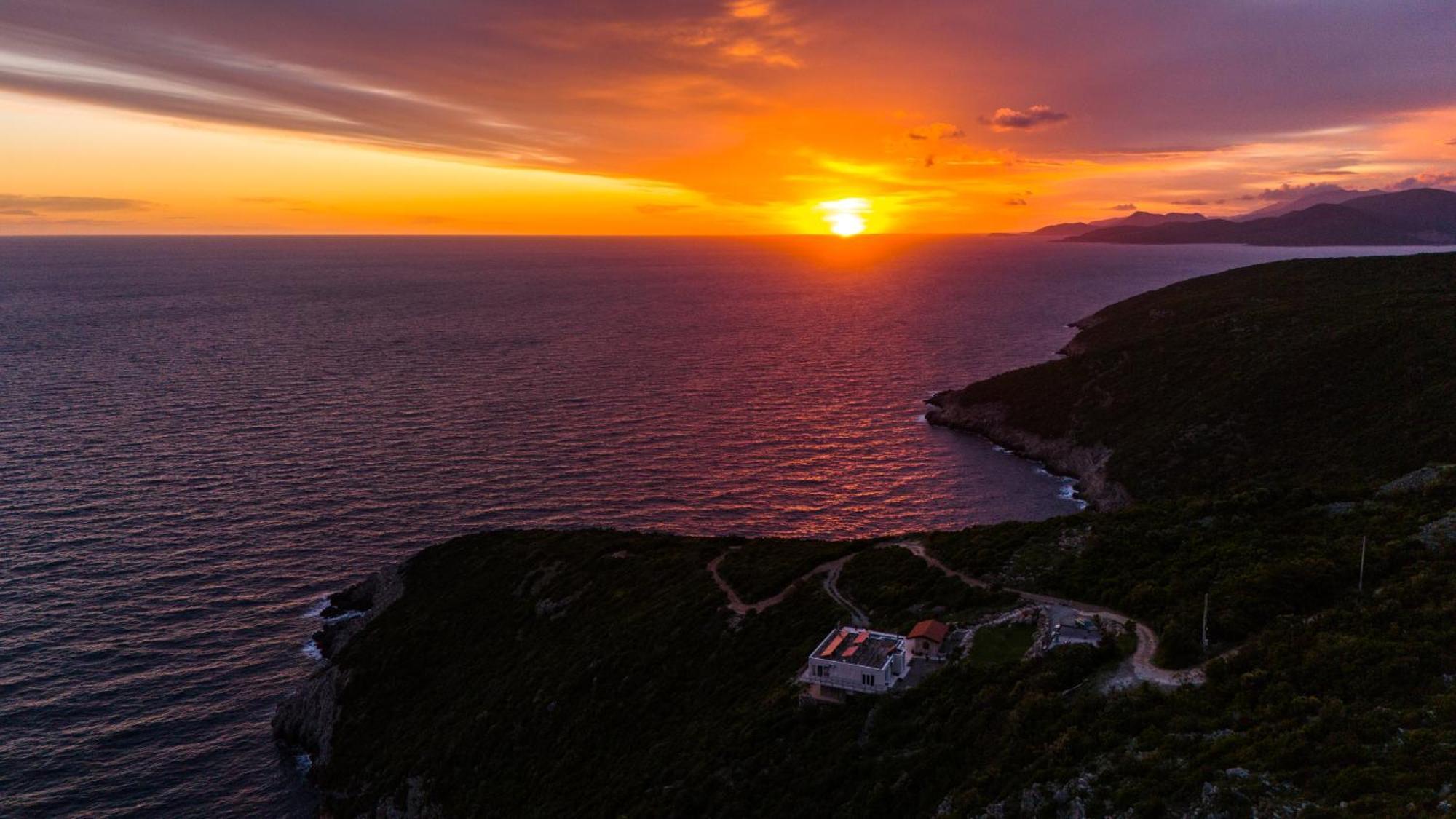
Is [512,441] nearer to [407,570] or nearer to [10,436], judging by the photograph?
[407,570]

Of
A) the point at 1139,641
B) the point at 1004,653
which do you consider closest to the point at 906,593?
the point at 1004,653

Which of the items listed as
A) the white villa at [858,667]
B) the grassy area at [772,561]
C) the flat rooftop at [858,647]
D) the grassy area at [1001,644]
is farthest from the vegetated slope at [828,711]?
the grassy area at [772,561]

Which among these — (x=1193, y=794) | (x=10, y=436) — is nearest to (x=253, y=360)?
(x=10, y=436)

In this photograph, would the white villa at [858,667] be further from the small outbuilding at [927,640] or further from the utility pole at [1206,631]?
the utility pole at [1206,631]

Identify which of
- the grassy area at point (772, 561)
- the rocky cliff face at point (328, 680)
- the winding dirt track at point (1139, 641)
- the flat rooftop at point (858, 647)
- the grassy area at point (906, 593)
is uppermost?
the winding dirt track at point (1139, 641)

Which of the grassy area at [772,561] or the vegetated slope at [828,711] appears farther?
the grassy area at [772,561]

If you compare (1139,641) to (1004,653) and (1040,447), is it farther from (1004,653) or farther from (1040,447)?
(1040,447)

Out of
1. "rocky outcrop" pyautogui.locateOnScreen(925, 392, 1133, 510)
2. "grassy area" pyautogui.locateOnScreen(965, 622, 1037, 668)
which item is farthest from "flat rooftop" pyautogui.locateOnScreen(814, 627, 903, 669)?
"rocky outcrop" pyautogui.locateOnScreen(925, 392, 1133, 510)
